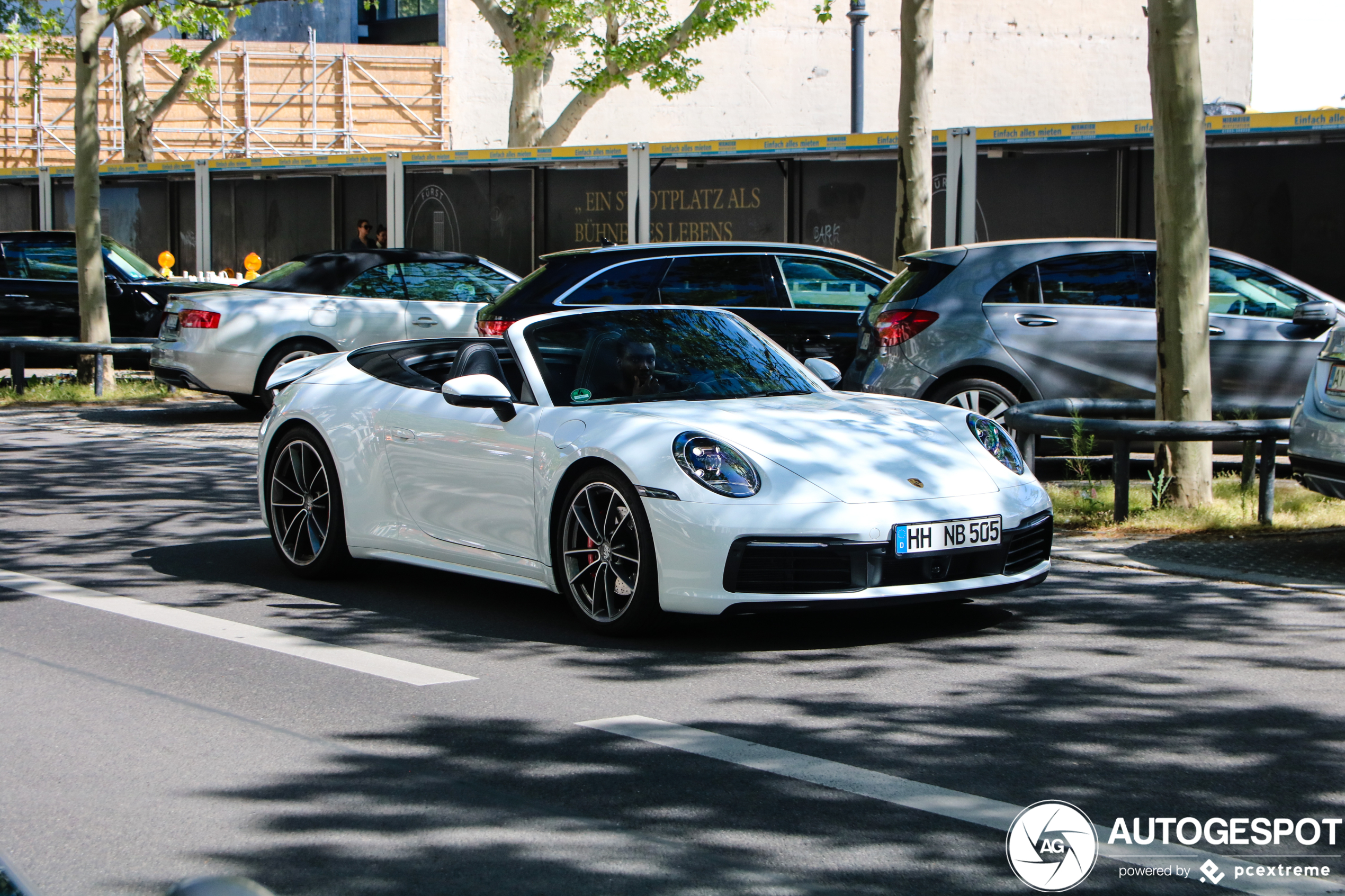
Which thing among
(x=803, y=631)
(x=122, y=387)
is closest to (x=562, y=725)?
(x=803, y=631)

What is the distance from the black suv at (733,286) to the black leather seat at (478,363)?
16.6ft

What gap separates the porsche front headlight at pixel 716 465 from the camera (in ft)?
19.7

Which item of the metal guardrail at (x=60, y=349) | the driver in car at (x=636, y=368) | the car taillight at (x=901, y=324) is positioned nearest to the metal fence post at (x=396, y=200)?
the metal guardrail at (x=60, y=349)

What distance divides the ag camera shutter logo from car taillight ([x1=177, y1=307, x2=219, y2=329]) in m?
11.8

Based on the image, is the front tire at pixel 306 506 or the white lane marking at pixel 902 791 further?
the front tire at pixel 306 506

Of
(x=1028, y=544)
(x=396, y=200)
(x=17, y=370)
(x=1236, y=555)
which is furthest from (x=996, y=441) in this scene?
(x=396, y=200)

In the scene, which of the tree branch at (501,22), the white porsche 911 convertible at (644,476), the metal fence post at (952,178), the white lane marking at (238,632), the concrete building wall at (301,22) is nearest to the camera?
the white lane marking at (238,632)

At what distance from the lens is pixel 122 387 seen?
18375 mm

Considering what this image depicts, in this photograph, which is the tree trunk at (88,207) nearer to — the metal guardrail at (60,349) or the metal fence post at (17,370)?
the metal guardrail at (60,349)

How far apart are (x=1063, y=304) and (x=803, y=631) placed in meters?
5.10

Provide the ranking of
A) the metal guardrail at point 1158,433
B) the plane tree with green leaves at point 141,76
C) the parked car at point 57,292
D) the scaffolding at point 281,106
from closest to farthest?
the metal guardrail at point 1158,433 → the parked car at point 57,292 → the plane tree with green leaves at point 141,76 → the scaffolding at point 281,106

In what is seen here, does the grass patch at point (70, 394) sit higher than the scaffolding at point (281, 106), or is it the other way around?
the scaffolding at point (281, 106)

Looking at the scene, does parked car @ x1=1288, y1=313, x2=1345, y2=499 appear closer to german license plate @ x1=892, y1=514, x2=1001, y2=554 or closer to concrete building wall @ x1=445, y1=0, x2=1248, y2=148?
german license plate @ x1=892, y1=514, x2=1001, y2=554

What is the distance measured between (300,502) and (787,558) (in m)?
2.96
